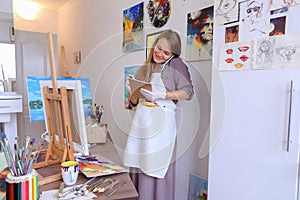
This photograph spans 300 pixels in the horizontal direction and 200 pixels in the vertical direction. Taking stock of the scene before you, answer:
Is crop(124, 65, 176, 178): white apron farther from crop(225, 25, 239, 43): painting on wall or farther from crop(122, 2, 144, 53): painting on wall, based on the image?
crop(122, 2, 144, 53): painting on wall

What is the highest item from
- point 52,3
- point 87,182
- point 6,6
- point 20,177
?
point 52,3

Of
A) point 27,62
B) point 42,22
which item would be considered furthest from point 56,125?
point 42,22

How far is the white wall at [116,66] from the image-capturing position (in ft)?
4.66

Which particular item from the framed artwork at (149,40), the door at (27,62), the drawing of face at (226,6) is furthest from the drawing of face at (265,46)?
the door at (27,62)

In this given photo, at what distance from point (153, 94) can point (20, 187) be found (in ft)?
2.42

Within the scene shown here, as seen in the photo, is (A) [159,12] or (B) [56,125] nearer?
(B) [56,125]

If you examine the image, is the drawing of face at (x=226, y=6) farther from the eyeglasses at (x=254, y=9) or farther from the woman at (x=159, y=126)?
the woman at (x=159, y=126)

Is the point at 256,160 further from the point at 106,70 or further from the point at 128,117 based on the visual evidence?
the point at 106,70

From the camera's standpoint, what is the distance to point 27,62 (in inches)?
123

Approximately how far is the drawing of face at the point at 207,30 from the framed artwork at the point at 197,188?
0.85m

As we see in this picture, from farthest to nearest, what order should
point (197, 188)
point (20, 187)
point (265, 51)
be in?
1. point (197, 188)
2. point (265, 51)
3. point (20, 187)

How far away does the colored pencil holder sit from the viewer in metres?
0.60

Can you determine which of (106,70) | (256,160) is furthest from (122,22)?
(256,160)

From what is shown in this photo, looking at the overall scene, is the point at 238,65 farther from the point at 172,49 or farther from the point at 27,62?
the point at 27,62
